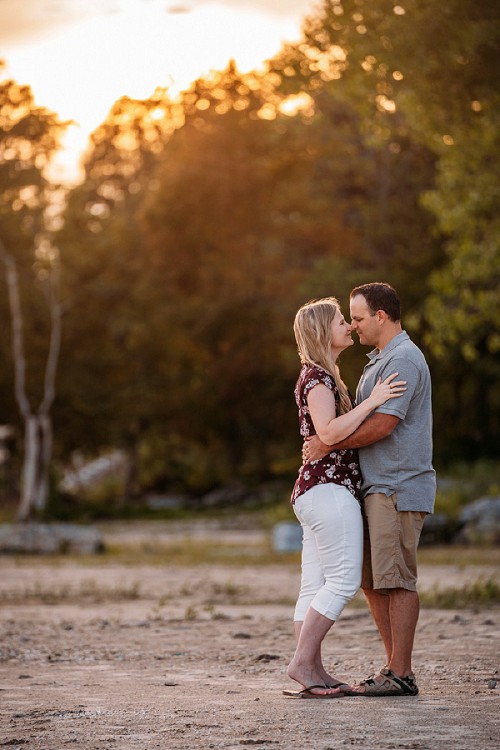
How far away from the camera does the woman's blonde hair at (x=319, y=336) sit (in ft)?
23.2

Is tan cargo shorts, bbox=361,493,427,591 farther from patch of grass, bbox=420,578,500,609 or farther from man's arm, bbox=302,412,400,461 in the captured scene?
patch of grass, bbox=420,578,500,609

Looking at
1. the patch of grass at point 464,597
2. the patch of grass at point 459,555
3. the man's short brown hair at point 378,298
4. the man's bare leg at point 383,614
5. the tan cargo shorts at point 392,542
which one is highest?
the man's short brown hair at point 378,298

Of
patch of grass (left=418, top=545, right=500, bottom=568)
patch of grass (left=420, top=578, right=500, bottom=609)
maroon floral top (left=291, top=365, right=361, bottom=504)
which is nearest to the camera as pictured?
maroon floral top (left=291, top=365, right=361, bottom=504)

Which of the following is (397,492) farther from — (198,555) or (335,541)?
(198,555)

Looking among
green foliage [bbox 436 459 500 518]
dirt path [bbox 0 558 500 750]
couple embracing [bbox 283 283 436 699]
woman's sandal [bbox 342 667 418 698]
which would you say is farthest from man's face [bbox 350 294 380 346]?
green foliage [bbox 436 459 500 518]

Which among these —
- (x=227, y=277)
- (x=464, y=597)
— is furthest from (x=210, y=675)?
(x=227, y=277)

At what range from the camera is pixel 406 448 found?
6.94 m

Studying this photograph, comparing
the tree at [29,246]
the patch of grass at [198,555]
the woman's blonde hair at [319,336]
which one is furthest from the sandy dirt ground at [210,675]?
the tree at [29,246]

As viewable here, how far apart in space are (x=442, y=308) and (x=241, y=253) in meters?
27.8

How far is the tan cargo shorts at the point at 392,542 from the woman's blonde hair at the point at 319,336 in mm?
563

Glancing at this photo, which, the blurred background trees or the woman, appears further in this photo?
the blurred background trees

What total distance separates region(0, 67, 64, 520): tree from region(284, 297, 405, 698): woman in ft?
95.1

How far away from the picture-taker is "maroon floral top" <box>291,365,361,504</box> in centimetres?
704

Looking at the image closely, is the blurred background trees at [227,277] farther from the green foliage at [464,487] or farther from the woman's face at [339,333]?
the woman's face at [339,333]
